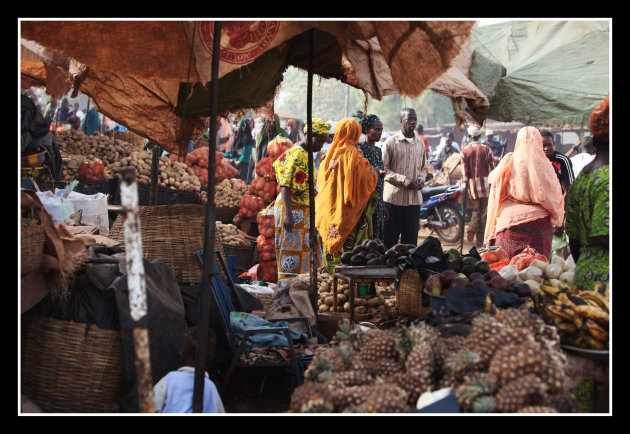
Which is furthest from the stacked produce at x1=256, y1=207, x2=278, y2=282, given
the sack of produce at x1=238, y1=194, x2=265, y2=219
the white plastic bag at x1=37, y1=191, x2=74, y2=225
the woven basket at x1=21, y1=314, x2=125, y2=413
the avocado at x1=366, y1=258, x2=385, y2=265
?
the woven basket at x1=21, y1=314, x2=125, y2=413

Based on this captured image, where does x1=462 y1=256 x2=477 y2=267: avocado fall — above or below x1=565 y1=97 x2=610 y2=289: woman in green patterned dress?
below

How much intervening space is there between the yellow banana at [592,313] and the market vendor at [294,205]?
3716 millimetres

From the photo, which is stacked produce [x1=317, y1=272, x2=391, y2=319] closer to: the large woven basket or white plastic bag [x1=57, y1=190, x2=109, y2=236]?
the large woven basket

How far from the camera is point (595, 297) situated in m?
3.60

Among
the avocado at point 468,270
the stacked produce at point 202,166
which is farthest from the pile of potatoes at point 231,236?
the avocado at point 468,270

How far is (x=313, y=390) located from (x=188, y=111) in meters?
3.53

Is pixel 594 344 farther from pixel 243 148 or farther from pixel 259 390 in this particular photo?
pixel 243 148

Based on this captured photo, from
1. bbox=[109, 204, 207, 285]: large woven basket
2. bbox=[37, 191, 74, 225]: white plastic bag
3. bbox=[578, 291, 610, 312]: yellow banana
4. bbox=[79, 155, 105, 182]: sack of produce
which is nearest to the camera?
bbox=[578, 291, 610, 312]: yellow banana

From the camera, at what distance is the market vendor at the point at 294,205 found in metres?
6.79

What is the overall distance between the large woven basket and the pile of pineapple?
1.92m

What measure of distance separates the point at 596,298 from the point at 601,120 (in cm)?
112

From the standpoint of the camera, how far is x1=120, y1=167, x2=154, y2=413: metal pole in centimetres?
262

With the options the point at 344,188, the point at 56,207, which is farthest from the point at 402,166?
the point at 56,207
